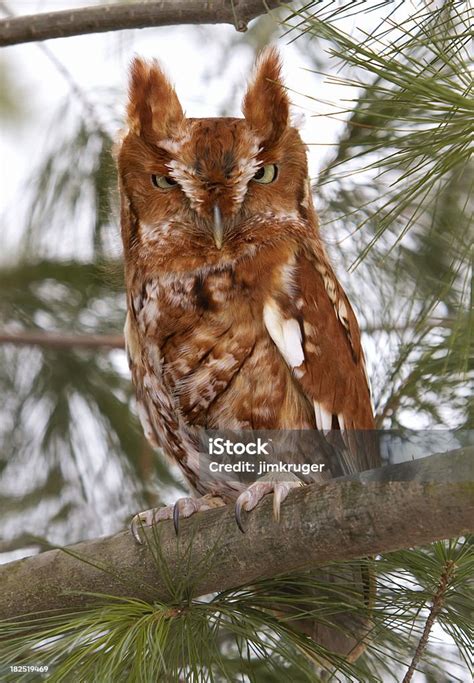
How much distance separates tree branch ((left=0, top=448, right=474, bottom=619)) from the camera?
47.9 inches

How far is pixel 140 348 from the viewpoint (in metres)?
1.99

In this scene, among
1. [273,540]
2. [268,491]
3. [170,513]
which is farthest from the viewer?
[170,513]

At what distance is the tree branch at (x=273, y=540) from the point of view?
1.22 m

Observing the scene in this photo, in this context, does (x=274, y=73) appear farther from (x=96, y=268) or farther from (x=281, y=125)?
(x=96, y=268)

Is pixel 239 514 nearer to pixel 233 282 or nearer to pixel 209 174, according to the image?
pixel 233 282

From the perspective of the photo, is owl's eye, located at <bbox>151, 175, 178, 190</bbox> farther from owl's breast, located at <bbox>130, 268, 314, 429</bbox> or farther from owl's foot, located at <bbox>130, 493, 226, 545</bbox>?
owl's foot, located at <bbox>130, 493, 226, 545</bbox>

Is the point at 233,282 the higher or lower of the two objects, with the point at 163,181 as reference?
Result: lower

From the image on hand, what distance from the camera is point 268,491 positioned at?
160 centimetres

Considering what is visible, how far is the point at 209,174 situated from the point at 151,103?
0.87ft

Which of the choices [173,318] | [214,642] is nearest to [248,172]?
[173,318]

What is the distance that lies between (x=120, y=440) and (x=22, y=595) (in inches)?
44.0

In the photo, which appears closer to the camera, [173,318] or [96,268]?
[173,318]

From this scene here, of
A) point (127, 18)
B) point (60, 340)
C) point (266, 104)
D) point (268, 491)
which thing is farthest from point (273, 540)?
point (60, 340)

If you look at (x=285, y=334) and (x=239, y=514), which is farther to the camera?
(x=285, y=334)
